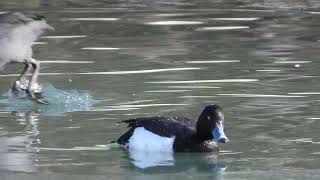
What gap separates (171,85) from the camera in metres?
15.9

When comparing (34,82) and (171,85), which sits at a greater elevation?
(34,82)

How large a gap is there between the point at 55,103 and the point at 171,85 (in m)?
1.81

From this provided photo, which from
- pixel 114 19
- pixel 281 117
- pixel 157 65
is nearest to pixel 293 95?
pixel 281 117

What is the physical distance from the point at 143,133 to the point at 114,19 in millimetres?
11388

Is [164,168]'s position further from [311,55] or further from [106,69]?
[311,55]

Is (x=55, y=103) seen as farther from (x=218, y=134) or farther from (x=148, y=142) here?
(x=218, y=134)

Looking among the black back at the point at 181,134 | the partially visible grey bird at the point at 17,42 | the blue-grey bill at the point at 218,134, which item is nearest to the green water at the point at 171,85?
the black back at the point at 181,134

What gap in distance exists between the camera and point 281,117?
13.6 metres

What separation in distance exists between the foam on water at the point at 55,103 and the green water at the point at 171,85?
0.04m

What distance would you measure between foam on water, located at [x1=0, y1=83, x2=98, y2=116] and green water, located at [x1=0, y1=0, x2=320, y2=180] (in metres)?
0.04

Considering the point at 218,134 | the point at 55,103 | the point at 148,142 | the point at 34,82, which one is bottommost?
the point at 55,103

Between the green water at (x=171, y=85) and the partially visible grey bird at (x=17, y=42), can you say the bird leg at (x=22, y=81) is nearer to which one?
the partially visible grey bird at (x=17, y=42)

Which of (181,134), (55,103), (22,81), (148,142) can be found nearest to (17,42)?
(22,81)

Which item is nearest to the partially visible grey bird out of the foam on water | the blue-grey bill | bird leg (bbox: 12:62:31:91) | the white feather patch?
bird leg (bbox: 12:62:31:91)
